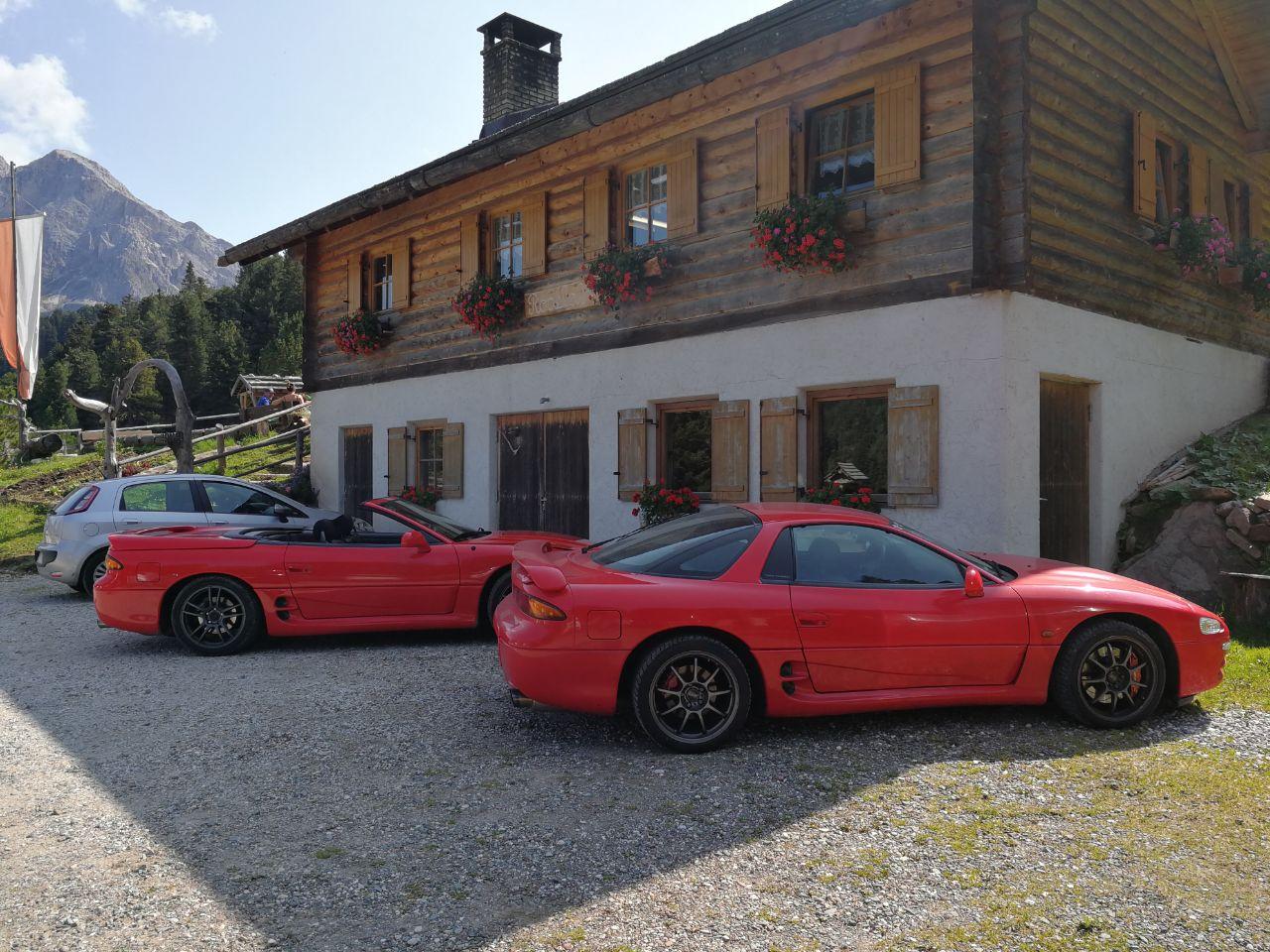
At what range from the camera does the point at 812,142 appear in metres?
9.98

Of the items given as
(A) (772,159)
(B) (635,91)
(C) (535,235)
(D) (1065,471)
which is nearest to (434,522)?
(A) (772,159)

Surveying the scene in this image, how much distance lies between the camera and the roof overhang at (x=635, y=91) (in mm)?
9008

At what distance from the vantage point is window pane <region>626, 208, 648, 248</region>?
1188cm

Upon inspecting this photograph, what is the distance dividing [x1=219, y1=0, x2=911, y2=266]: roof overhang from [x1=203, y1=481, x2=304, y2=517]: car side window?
5.24 meters

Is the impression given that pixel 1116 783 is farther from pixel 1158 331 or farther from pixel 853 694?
pixel 1158 331

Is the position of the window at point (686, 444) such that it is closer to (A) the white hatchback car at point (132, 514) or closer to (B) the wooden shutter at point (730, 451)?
(B) the wooden shutter at point (730, 451)

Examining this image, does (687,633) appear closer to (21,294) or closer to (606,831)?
(606,831)

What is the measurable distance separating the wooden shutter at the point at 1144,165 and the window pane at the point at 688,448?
5199 mm

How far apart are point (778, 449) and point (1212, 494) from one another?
421 centimetres

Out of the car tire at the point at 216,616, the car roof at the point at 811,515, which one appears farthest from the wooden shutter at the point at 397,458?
the car roof at the point at 811,515

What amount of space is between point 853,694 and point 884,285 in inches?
205

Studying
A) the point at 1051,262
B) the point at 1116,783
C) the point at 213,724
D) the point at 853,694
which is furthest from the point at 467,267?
the point at 1116,783

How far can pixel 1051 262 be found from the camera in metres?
8.92


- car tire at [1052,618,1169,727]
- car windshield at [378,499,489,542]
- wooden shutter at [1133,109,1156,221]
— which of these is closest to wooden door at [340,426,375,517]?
car windshield at [378,499,489,542]
